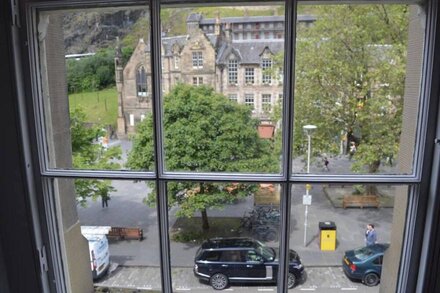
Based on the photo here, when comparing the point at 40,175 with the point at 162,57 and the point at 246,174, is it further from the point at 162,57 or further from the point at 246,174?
the point at 246,174

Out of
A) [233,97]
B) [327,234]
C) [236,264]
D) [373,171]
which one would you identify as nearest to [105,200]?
[236,264]

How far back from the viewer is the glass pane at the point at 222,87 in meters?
1.77

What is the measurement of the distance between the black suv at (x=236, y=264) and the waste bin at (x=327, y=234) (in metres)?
0.19

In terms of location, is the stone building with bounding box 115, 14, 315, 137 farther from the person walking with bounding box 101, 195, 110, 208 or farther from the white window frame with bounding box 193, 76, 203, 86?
the person walking with bounding box 101, 195, 110, 208

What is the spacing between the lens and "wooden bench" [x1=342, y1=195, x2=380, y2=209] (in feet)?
5.96

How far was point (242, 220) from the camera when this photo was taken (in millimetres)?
1930

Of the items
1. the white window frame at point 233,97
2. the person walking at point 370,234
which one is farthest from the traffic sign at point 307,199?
the white window frame at point 233,97

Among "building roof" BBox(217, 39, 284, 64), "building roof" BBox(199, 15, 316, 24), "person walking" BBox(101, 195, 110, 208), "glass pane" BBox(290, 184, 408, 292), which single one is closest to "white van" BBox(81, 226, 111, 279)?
"person walking" BBox(101, 195, 110, 208)

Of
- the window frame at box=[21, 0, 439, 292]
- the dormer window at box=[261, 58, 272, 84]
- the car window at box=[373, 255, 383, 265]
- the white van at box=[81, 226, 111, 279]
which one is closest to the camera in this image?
the window frame at box=[21, 0, 439, 292]

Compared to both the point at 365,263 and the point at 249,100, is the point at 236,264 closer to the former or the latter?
the point at 365,263

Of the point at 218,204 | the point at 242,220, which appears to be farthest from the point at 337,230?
the point at 218,204

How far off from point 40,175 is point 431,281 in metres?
2.13

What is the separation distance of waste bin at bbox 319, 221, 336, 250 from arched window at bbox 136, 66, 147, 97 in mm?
1177

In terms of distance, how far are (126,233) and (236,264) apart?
645 millimetres
